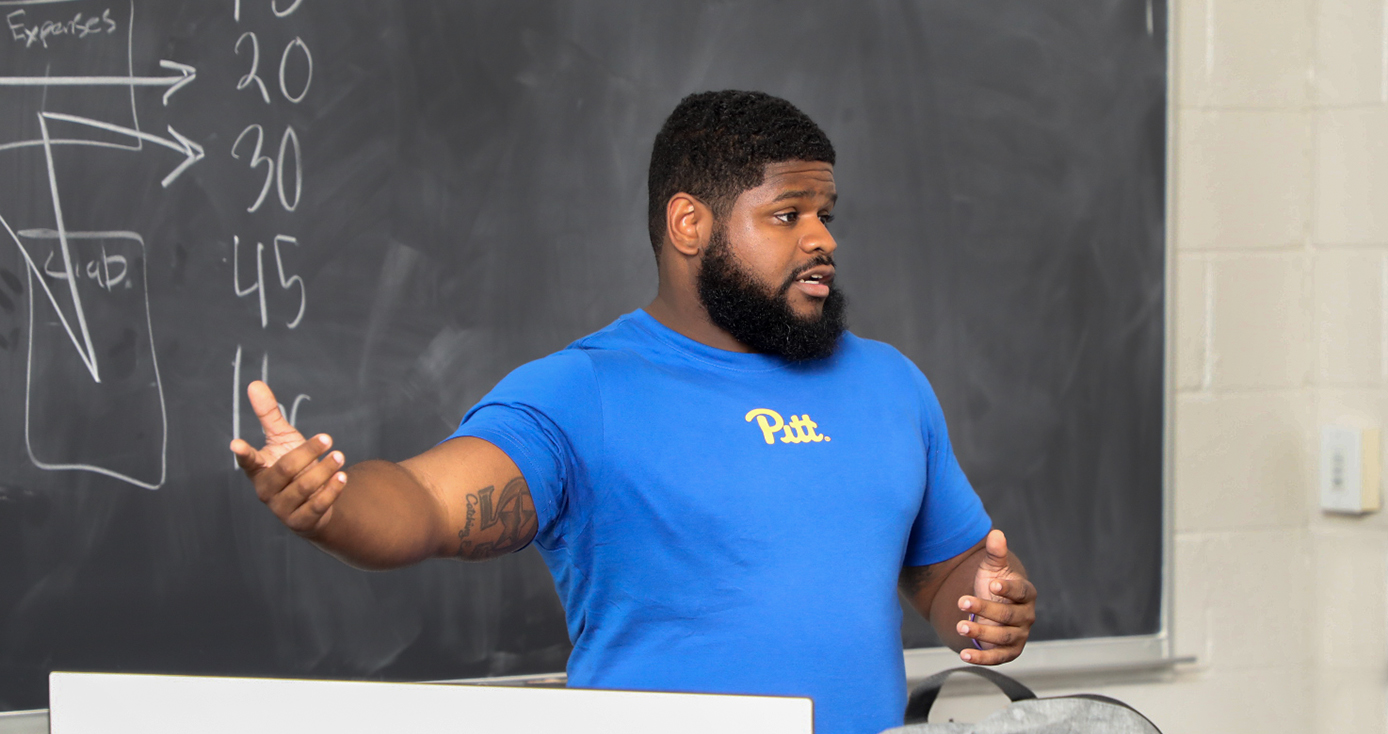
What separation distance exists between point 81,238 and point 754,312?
919mm

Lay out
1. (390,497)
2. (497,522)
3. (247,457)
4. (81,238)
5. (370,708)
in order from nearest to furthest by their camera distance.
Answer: (370,708)
(247,457)
(390,497)
(497,522)
(81,238)

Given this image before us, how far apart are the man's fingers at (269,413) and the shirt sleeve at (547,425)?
0.29m

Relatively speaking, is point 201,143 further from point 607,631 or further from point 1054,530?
point 1054,530

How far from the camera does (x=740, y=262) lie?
1257 mm

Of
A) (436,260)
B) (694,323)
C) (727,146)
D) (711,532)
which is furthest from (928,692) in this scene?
(436,260)

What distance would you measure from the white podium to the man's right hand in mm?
169

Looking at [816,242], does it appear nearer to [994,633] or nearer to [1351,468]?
[994,633]

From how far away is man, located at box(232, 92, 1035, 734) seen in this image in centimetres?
109

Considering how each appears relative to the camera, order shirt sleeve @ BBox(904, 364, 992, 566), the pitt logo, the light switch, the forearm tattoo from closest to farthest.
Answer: the forearm tattoo < the pitt logo < shirt sleeve @ BBox(904, 364, 992, 566) < the light switch

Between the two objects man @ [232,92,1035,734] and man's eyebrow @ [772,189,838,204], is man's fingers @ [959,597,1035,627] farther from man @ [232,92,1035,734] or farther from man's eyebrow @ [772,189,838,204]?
man's eyebrow @ [772,189,838,204]

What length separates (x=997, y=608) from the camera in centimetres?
109

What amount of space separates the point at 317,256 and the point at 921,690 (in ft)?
3.48

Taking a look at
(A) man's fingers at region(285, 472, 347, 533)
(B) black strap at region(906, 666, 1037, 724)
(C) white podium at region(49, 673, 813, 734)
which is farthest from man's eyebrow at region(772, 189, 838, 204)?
(C) white podium at region(49, 673, 813, 734)

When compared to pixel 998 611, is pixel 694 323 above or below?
above
